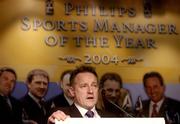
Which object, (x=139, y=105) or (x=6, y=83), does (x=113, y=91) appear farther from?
(x=6, y=83)

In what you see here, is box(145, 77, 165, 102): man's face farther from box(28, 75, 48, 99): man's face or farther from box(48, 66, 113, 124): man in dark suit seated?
box(48, 66, 113, 124): man in dark suit seated

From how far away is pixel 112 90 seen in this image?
12.9 ft

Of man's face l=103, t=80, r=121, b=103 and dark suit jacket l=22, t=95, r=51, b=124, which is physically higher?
man's face l=103, t=80, r=121, b=103

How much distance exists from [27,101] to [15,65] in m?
0.36

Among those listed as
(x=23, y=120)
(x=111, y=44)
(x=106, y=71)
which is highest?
(x=111, y=44)

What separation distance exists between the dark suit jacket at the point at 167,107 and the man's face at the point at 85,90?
1.51 m

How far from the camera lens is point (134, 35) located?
4125 mm

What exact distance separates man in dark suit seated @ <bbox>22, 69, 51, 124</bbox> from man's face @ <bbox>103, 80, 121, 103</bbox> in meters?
0.56

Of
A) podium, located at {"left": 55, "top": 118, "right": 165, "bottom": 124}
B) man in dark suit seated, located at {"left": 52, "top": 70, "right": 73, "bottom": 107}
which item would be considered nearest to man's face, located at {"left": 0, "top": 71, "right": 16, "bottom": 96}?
man in dark suit seated, located at {"left": 52, "top": 70, "right": 73, "bottom": 107}

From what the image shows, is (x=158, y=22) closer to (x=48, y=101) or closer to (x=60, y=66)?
(x=60, y=66)

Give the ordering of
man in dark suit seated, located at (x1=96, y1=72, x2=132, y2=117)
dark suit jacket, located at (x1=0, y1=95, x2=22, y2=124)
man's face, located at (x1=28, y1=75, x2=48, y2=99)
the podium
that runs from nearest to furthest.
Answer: the podium
dark suit jacket, located at (x1=0, y1=95, x2=22, y2=124)
man's face, located at (x1=28, y1=75, x2=48, y2=99)
man in dark suit seated, located at (x1=96, y1=72, x2=132, y2=117)

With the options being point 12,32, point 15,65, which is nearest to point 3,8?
point 12,32

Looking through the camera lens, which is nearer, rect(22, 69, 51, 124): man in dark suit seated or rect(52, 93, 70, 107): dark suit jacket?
rect(22, 69, 51, 124): man in dark suit seated

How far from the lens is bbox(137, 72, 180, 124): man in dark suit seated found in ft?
13.1
